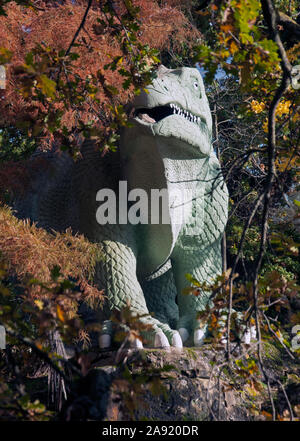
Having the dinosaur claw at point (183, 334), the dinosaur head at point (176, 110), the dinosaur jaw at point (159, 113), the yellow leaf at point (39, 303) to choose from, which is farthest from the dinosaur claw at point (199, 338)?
the yellow leaf at point (39, 303)

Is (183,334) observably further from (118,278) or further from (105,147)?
(105,147)

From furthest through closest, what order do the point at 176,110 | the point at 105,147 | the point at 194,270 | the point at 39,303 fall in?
the point at 194,270 < the point at 176,110 < the point at 105,147 < the point at 39,303

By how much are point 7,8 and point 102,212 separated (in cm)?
139

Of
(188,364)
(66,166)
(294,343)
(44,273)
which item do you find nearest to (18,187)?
(66,166)

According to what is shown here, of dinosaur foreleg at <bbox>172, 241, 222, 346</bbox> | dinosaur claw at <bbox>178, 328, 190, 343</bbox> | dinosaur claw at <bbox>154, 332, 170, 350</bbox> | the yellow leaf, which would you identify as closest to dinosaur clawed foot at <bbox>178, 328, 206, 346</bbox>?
dinosaur claw at <bbox>178, 328, 190, 343</bbox>

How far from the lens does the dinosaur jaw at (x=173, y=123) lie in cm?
281

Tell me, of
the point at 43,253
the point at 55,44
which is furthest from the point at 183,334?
the point at 55,44

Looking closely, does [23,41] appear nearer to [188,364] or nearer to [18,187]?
[18,187]

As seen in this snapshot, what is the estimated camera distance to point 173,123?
2.87 m

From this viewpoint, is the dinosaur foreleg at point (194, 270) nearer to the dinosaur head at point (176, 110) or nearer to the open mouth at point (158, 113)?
the dinosaur head at point (176, 110)

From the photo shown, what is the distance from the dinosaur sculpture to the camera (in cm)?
290

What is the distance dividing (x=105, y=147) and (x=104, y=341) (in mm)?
1067

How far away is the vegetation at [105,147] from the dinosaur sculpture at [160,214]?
15 centimetres

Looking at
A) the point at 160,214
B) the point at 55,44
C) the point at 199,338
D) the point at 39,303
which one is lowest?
the point at 199,338
